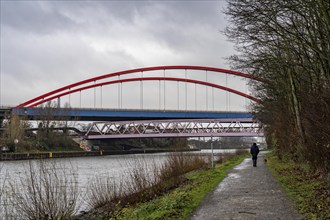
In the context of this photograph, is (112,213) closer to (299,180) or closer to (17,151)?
(299,180)

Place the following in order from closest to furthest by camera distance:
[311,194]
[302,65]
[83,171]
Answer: [311,194] < [302,65] < [83,171]

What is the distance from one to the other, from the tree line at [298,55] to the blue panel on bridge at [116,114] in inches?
2827

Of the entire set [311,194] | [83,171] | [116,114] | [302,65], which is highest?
[116,114]

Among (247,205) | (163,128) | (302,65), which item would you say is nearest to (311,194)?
(247,205)

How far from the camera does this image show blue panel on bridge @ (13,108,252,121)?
9238cm

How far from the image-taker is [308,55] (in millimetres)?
17750

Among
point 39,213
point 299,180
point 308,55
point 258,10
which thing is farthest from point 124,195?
point 308,55

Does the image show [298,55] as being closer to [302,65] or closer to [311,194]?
[302,65]

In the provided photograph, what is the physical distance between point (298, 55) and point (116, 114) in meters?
80.2

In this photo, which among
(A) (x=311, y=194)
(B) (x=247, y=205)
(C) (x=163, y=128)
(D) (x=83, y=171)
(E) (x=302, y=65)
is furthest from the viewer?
(C) (x=163, y=128)

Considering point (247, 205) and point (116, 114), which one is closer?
point (247, 205)

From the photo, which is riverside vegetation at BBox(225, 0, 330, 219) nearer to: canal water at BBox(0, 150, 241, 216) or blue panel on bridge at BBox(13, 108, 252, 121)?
canal water at BBox(0, 150, 241, 216)

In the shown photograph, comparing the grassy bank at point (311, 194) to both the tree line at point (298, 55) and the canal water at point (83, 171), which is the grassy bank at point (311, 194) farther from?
the canal water at point (83, 171)

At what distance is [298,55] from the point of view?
17859mm
